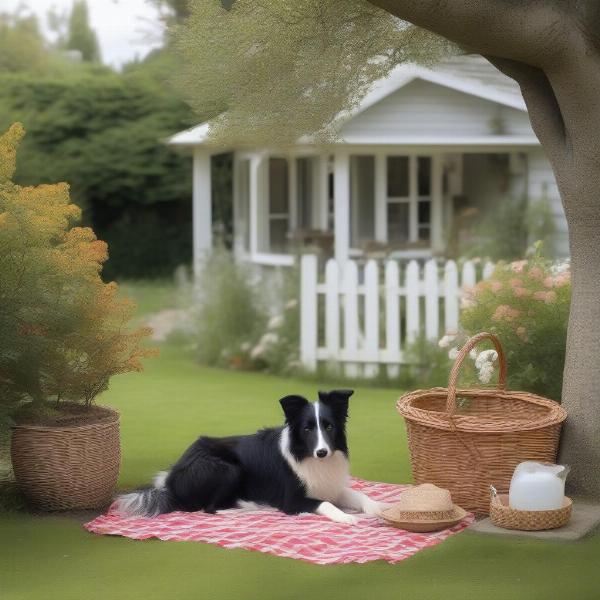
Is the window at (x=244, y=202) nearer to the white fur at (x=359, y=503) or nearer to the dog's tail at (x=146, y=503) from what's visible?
the dog's tail at (x=146, y=503)

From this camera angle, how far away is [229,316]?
15844mm

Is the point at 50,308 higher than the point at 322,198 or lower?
lower

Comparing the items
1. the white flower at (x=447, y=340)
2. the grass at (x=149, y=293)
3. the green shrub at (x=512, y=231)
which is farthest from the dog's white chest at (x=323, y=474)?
the grass at (x=149, y=293)

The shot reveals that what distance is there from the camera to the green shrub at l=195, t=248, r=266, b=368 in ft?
51.8

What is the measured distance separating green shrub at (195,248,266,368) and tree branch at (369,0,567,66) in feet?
28.5

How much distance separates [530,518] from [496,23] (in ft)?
9.49

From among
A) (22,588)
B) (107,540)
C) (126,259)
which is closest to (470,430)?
(107,540)

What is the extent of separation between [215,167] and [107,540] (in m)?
19.1

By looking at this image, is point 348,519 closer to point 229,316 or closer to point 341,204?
point 229,316

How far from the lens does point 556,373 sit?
32.2ft

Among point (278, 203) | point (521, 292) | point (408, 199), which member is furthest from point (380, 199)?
point (521, 292)

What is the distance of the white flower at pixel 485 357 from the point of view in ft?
30.5

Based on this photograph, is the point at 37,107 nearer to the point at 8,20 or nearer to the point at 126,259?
the point at 126,259

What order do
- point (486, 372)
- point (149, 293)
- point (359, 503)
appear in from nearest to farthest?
point (359, 503) < point (486, 372) < point (149, 293)
